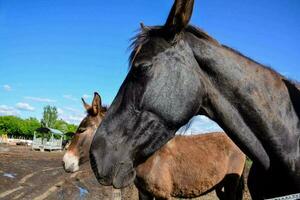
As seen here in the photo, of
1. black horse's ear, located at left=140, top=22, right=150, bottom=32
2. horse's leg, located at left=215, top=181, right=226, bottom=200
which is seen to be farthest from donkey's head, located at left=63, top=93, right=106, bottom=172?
black horse's ear, located at left=140, top=22, right=150, bottom=32

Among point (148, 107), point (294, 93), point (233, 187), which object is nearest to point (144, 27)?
point (148, 107)

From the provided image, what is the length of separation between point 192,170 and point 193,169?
0.12 feet

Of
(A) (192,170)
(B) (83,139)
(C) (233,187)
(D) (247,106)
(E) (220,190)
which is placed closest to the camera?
(D) (247,106)

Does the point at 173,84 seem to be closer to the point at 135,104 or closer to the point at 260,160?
the point at 135,104

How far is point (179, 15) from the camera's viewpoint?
253 cm

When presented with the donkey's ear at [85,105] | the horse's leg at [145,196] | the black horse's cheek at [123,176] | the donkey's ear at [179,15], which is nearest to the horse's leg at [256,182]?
the black horse's cheek at [123,176]

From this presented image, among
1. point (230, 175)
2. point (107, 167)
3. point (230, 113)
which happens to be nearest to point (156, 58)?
point (230, 113)

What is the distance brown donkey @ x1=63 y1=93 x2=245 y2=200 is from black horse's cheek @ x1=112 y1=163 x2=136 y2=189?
15.8 feet

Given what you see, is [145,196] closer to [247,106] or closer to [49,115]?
[247,106]

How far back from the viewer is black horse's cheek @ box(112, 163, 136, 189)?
2471 millimetres

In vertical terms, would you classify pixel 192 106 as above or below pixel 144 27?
below

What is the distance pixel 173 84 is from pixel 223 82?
0.44 metres

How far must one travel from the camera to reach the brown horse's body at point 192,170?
24.1ft

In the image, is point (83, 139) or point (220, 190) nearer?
point (220, 190)
